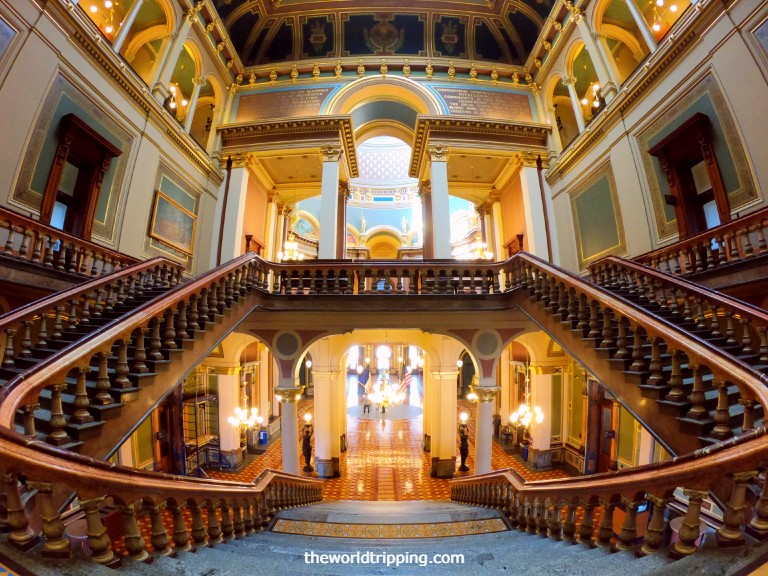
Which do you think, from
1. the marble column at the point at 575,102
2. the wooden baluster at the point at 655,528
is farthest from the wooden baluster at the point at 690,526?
the marble column at the point at 575,102

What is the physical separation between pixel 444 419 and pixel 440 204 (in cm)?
639

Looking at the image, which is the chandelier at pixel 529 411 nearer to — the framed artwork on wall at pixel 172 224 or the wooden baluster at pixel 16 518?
the wooden baluster at pixel 16 518

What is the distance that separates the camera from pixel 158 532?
2.05m

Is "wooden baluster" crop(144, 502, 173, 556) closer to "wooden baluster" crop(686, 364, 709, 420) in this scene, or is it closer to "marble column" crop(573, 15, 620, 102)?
"wooden baluster" crop(686, 364, 709, 420)

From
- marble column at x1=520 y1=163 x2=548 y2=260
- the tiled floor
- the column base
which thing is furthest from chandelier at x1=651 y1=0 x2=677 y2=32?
the column base

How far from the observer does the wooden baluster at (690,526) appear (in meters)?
1.59

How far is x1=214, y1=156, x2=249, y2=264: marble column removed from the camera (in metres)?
10.6

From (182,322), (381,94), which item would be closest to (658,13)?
(381,94)

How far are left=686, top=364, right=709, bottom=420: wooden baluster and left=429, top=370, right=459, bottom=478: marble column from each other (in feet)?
25.6

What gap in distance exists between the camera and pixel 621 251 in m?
8.24

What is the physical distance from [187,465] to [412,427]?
819 cm

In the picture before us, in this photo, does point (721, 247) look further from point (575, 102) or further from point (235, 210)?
point (235, 210)

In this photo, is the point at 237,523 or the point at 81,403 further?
the point at 237,523

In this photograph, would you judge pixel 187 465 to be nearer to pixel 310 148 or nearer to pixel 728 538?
pixel 310 148
